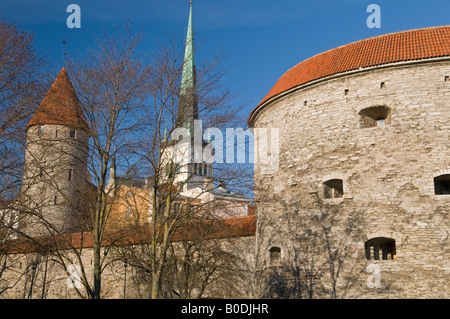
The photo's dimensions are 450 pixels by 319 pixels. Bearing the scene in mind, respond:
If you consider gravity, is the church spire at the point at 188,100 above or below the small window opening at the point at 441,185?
above

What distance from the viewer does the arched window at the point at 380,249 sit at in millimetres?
10930

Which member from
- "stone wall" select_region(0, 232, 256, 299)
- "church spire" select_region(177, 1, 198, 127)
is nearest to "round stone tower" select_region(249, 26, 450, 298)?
"stone wall" select_region(0, 232, 256, 299)

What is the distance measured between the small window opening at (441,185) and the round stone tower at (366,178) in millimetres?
28

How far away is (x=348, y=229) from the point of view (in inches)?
434

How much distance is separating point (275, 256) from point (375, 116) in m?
4.50

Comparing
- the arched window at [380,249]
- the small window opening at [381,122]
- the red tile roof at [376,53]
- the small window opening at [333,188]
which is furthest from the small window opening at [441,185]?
the red tile roof at [376,53]

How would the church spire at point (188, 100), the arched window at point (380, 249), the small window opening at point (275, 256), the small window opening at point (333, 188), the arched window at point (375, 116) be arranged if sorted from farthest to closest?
the small window opening at point (275, 256) → the small window opening at point (333, 188) → the arched window at point (375, 116) → the arched window at point (380, 249) → the church spire at point (188, 100)

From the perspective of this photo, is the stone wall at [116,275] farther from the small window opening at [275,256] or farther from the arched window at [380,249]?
the arched window at [380,249]

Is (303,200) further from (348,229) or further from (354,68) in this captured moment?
(354,68)

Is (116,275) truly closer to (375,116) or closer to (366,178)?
(366,178)

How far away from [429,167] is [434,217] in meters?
1.11

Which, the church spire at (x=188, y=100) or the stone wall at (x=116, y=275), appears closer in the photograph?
the church spire at (x=188, y=100)

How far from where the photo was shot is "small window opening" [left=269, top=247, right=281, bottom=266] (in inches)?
497
